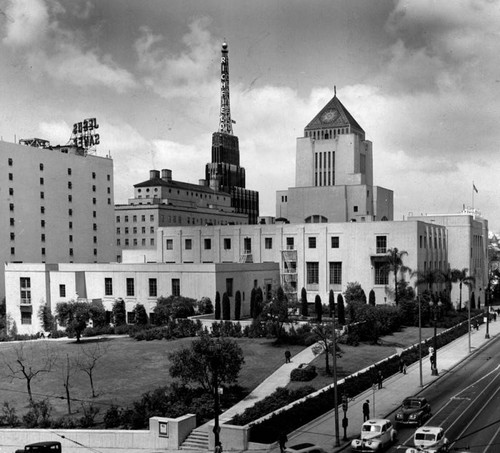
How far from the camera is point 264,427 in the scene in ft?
119

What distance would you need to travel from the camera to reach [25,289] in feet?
285

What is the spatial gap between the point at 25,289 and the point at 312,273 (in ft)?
131

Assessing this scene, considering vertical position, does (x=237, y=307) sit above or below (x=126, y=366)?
above

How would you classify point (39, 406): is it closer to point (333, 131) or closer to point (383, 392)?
point (383, 392)

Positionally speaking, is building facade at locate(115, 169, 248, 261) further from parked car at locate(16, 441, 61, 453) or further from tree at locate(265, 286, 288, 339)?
parked car at locate(16, 441, 61, 453)

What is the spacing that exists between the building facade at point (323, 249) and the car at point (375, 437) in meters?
52.2

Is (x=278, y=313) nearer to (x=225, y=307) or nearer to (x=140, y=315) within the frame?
(x=225, y=307)

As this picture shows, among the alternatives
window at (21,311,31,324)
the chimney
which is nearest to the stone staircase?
window at (21,311,31,324)

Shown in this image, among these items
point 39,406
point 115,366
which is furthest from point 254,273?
point 39,406

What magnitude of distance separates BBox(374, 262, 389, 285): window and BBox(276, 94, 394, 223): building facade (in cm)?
1524

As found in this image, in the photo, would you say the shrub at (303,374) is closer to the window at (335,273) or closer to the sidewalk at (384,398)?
the sidewalk at (384,398)

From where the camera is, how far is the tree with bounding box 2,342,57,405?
51.6 m

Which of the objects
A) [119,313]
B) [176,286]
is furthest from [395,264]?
[119,313]

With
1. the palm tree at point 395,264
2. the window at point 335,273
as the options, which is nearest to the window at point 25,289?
the window at point 335,273
